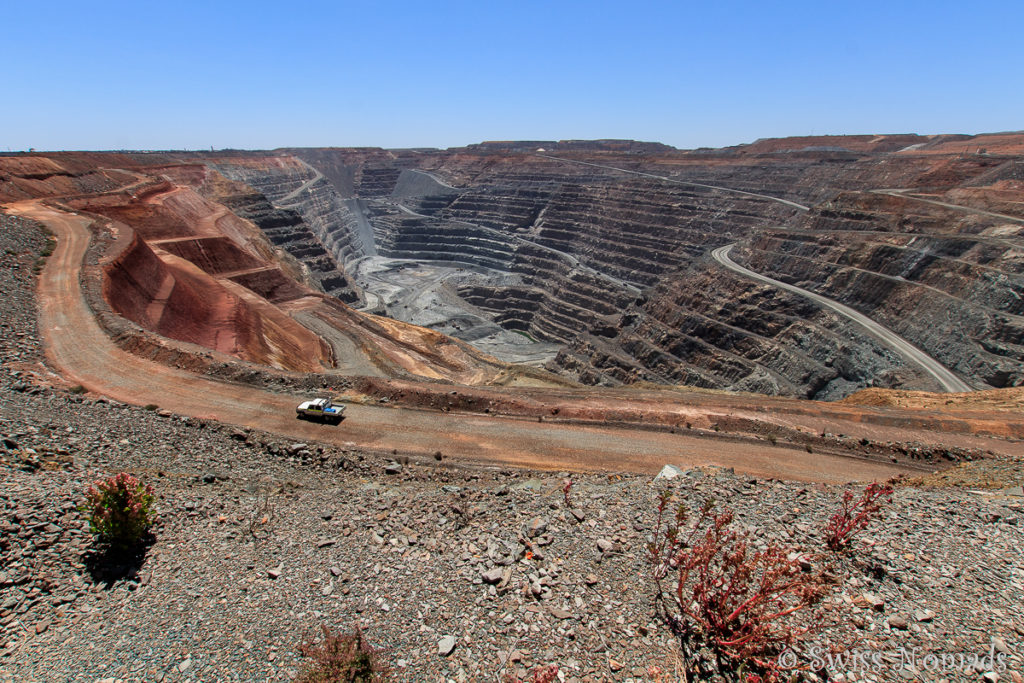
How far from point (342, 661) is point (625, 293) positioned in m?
63.0

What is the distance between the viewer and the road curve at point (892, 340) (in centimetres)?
3377

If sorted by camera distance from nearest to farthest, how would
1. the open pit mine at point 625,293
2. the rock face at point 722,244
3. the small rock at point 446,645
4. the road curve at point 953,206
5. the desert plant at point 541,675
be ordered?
the desert plant at point 541,675, the small rock at point 446,645, the open pit mine at point 625,293, the rock face at point 722,244, the road curve at point 953,206

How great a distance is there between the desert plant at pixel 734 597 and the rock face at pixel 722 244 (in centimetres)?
3436

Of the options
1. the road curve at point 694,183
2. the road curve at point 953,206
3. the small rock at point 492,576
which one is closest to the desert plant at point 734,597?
the small rock at point 492,576

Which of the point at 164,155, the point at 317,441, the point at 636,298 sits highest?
the point at 164,155

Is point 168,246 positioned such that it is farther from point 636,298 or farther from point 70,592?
point 636,298

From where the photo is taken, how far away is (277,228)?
259 ft

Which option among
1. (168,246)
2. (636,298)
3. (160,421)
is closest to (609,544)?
(160,421)

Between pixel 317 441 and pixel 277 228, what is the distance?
7224 centimetres

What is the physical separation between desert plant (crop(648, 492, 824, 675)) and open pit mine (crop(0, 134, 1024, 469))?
1038 cm

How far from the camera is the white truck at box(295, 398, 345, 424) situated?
18.6 meters

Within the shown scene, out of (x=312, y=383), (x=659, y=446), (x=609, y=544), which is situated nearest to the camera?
(x=609, y=544)

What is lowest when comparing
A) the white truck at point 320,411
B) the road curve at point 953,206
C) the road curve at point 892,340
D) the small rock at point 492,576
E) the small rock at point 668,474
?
the road curve at point 892,340

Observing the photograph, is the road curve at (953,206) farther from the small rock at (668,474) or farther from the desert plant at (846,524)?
the desert plant at (846,524)
